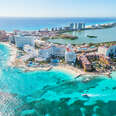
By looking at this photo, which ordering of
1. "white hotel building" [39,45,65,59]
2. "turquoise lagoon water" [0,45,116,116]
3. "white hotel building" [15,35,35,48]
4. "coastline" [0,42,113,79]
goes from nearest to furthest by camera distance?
"turquoise lagoon water" [0,45,116,116]
"coastline" [0,42,113,79]
"white hotel building" [39,45,65,59]
"white hotel building" [15,35,35,48]

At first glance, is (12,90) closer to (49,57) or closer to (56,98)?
(56,98)

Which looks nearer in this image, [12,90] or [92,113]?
[92,113]

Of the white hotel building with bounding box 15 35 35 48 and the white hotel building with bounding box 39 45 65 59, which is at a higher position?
the white hotel building with bounding box 15 35 35 48

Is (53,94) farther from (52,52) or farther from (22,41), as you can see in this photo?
(22,41)

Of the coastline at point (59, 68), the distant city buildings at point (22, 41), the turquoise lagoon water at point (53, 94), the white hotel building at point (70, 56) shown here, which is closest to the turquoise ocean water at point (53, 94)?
the turquoise lagoon water at point (53, 94)

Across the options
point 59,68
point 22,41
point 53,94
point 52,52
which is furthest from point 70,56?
point 22,41

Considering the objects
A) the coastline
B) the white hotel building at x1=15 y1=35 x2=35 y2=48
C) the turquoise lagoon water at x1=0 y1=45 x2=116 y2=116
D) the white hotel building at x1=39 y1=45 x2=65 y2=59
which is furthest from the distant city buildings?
the turquoise lagoon water at x1=0 y1=45 x2=116 y2=116

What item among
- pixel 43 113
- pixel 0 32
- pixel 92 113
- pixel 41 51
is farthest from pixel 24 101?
pixel 0 32

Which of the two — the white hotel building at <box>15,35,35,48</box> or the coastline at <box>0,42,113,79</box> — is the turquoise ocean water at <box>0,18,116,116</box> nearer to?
the coastline at <box>0,42,113,79</box>

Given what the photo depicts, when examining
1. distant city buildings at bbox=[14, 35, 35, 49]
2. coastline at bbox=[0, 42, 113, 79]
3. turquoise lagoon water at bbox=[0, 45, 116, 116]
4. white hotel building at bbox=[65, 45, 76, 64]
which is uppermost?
distant city buildings at bbox=[14, 35, 35, 49]
